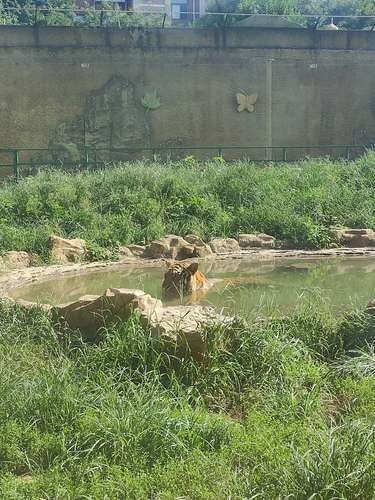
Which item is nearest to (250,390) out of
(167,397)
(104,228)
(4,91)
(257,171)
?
(167,397)

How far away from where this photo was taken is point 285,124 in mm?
24188

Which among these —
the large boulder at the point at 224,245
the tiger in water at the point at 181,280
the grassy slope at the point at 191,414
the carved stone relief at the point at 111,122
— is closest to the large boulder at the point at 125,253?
the large boulder at the point at 224,245

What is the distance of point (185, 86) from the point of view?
23359 mm

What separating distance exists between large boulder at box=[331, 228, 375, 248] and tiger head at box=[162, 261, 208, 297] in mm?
4577

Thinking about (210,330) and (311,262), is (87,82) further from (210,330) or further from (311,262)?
(210,330)

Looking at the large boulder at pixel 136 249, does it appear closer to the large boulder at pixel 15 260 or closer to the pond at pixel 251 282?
the pond at pixel 251 282

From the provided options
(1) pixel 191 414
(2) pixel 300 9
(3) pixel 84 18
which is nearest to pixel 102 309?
(1) pixel 191 414

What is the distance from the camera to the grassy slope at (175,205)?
43.0 feet

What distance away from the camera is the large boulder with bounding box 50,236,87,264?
1184 cm

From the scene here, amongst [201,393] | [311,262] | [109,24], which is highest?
[109,24]

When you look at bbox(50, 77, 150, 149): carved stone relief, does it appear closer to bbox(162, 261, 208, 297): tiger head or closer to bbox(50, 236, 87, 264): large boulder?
bbox(50, 236, 87, 264): large boulder

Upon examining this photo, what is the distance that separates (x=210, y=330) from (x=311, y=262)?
260 inches

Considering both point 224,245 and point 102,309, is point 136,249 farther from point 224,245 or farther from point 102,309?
point 102,309

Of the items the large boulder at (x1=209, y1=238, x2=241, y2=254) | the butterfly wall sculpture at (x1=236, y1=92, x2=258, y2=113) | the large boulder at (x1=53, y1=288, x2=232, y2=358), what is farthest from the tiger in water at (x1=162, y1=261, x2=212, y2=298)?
the butterfly wall sculpture at (x1=236, y1=92, x2=258, y2=113)
